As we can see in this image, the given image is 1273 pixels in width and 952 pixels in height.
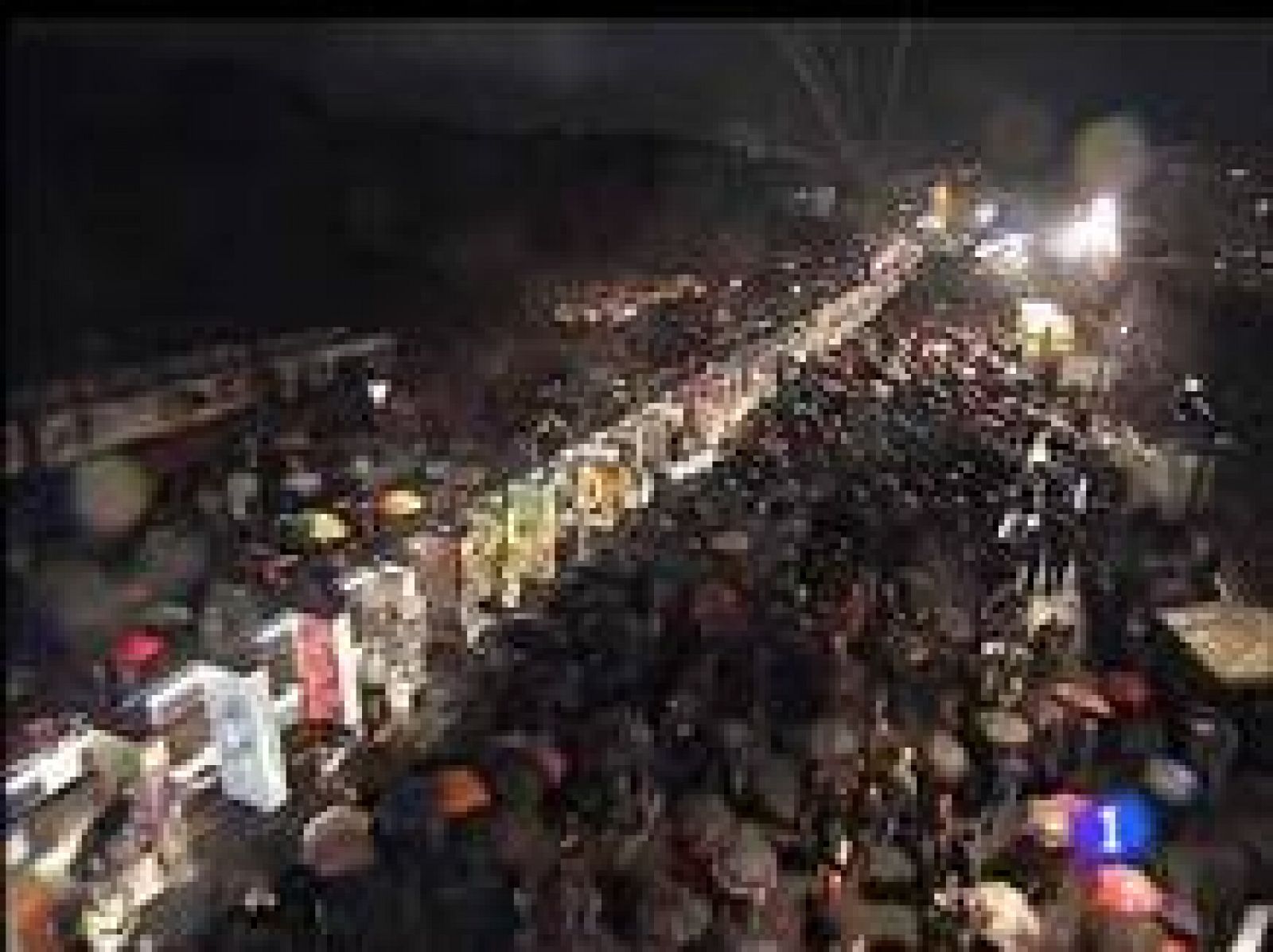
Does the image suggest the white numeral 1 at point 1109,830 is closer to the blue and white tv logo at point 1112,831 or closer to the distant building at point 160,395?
the blue and white tv logo at point 1112,831

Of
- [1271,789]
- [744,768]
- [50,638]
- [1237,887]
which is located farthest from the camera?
[1271,789]

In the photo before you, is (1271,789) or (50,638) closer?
(50,638)

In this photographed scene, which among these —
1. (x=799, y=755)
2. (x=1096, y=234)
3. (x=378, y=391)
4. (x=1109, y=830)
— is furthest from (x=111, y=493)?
(x=1096, y=234)

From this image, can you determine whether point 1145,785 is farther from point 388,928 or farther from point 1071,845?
point 388,928

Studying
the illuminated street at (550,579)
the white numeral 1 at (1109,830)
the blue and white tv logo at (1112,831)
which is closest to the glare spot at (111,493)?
the illuminated street at (550,579)

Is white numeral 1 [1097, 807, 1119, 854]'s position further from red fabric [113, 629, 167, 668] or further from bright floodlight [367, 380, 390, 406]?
red fabric [113, 629, 167, 668]

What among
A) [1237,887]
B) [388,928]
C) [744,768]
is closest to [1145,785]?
[1237,887]
